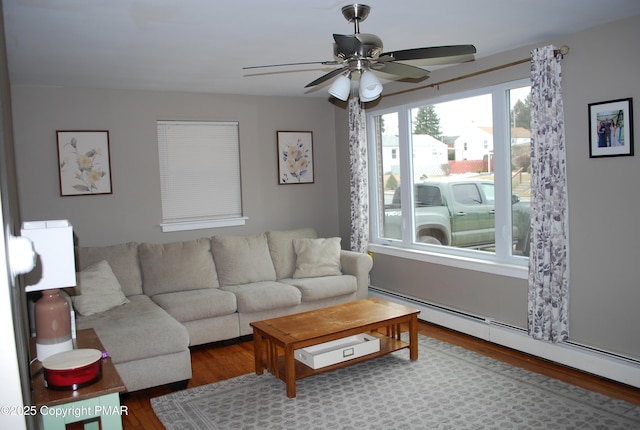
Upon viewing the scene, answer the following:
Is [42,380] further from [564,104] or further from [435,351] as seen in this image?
[564,104]

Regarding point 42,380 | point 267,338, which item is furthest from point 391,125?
point 42,380

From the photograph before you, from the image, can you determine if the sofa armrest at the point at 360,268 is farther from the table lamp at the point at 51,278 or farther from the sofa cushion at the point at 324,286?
the table lamp at the point at 51,278

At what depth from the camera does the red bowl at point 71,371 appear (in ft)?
6.19

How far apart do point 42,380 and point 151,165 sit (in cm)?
346

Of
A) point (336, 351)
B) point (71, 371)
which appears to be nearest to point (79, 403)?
point (71, 371)

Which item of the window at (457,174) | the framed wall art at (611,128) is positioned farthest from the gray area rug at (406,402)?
the framed wall art at (611,128)

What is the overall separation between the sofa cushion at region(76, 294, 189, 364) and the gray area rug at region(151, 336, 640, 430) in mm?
346

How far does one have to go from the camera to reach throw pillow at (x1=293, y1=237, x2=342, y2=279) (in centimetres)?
522

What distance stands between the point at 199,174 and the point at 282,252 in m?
1.23

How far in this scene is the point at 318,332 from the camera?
3.54 metres

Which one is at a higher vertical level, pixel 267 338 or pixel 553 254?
pixel 553 254

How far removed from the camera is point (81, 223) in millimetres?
4867

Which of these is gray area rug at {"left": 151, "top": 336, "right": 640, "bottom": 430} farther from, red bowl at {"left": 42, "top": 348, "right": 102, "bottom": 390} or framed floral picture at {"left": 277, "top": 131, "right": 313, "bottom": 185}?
framed floral picture at {"left": 277, "top": 131, "right": 313, "bottom": 185}

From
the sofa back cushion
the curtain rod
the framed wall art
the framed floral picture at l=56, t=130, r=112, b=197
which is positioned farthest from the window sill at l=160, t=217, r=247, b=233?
the framed wall art
